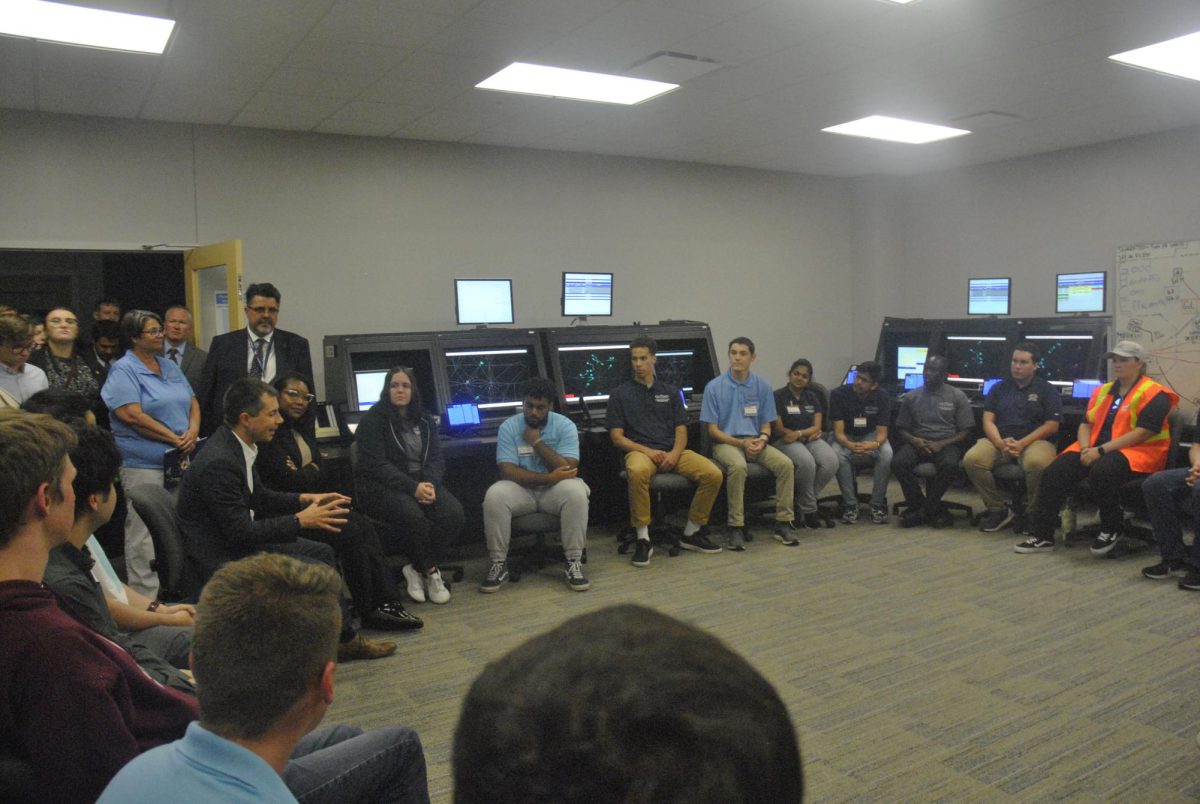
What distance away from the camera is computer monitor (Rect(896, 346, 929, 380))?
7613 mm

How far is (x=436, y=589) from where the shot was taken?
4516 mm

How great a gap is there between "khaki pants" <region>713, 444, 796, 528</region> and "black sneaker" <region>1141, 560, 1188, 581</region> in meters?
1.94

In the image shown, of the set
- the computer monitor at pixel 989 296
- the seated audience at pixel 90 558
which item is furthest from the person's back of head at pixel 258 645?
the computer monitor at pixel 989 296

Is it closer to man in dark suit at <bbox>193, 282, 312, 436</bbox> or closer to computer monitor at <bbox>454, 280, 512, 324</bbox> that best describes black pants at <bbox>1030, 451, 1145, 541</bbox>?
computer monitor at <bbox>454, 280, 512, 324</bbox>

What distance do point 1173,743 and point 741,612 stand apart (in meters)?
1.83

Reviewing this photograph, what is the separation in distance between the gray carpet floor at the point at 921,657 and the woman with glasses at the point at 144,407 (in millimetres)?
1449

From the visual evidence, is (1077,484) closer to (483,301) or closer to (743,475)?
(743,475)

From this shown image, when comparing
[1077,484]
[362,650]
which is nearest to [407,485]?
[362,650]

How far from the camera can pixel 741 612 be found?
13.9 ft

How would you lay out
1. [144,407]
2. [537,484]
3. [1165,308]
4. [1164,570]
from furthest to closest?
[1165,308] < [537,484] < [1164,570] < [144,407]

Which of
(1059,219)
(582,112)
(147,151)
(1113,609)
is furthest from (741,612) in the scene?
(1059,219)

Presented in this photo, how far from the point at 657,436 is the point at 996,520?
7.45 feet

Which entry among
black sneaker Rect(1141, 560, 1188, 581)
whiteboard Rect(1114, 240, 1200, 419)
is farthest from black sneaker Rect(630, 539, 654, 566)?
whiteboard Rect(1114, 240, 1200, 419)

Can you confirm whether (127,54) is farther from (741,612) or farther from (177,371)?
(741,612)
